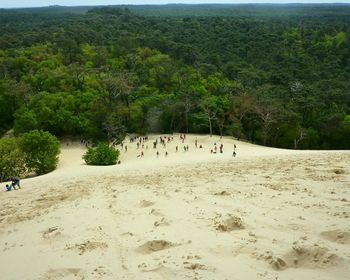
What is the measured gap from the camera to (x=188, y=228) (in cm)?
1376

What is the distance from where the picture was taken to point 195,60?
89562mm

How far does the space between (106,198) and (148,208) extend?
310 cm

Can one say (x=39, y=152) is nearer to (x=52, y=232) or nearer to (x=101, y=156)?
(x=101, y=156)

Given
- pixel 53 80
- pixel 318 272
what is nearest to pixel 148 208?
pixel 318 272

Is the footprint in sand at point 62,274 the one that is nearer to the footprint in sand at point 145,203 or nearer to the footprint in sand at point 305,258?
the footprint in sand at point 305,258

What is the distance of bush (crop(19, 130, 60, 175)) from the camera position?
41.8m

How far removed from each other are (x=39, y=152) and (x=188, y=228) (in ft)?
105

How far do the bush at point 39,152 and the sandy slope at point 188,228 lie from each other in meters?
19.7

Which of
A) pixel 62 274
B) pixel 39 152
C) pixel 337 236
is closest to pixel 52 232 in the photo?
pixel 62 274

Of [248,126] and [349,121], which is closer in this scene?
[349,121]

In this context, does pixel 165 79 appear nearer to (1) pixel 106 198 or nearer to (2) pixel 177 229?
(1) pixel 106 198

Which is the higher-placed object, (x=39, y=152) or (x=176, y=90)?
(x=176, y=90)

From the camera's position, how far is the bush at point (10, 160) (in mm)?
38469

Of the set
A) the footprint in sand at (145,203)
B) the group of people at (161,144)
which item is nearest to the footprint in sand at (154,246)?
the footprint in sand at (145,203)
